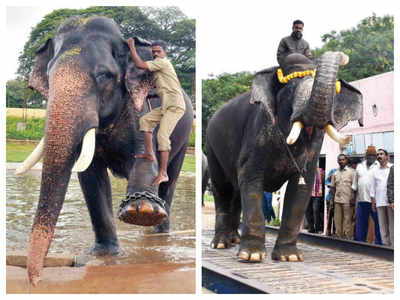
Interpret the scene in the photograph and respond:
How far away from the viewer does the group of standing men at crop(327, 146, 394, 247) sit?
5.58m

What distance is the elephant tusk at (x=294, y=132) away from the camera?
4117mm

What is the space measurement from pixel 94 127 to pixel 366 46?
16.4 metres

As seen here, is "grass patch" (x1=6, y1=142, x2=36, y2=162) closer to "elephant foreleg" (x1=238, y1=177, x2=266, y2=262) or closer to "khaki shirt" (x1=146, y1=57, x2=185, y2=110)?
"khaki shirt" (x1=146, y1=57, x2=185, y2=110)

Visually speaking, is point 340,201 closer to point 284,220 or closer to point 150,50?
point 284,220

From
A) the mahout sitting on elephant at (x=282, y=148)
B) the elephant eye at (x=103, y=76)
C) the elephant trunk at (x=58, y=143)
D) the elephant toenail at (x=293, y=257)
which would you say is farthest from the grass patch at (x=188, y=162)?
the elephant trunk at (x=58, y=143)

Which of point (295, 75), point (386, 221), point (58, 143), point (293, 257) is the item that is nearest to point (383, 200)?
point (386, 221)

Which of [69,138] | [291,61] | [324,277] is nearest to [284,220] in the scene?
[324,277]

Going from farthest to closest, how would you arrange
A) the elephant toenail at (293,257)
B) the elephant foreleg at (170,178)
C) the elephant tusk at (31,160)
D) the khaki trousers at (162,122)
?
the elephant foreleg at (170,178) → the elephant toenail at (293,257) → the khaki trousers at (162,122) → the elephant tusk at (31,160)

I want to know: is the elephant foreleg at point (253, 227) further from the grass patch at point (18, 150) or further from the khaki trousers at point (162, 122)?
the grass patch at point (18, 150)

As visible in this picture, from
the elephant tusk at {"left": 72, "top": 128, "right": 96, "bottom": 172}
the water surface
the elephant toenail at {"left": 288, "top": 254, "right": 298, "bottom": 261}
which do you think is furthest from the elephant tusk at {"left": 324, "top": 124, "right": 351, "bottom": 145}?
the elephant tusk at {"left": 72, "top": 128, "right": 96, "bottom": 172}

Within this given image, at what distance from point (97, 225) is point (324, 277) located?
196cm

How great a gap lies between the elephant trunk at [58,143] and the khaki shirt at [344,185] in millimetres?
3584

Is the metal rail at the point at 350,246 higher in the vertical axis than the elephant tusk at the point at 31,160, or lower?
lower
